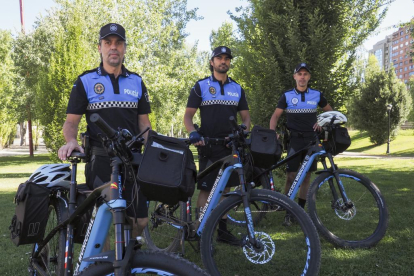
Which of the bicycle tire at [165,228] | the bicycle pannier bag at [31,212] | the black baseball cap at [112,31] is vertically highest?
the black baseball cap at [112,31]

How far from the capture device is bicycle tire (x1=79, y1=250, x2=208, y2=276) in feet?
5.11

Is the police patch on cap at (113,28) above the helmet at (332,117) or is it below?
above

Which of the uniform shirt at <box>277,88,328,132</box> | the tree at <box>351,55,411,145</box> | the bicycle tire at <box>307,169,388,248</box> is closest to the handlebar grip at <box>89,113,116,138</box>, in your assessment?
the bicycle tire at <box>307,169,388,248</box>

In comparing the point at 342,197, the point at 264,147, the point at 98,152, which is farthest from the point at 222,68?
the point at 342,197

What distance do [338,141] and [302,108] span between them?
937 mm

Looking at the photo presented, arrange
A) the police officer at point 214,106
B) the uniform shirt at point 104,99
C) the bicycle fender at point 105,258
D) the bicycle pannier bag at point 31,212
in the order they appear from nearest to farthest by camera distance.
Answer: the bicycle fender at point 105,258
the bicycle pannier bag at point 31,212
the uniform shirt at point 104,99
the police officer at point 214,106

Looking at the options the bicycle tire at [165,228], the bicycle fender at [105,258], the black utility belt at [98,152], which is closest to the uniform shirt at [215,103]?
the bicycle tire at [165,228]

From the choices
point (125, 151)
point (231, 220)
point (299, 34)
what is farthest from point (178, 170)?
point (299, 34)

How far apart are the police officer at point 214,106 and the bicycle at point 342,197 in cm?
121

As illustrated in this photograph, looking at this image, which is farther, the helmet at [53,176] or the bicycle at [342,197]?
the bicycle at [342,197]

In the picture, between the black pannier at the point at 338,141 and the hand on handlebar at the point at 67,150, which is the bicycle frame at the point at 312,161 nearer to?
the black pannier at the point at 338,141

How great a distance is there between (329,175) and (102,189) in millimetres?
3204

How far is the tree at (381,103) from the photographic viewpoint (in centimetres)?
3216

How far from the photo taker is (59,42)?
14977mm
